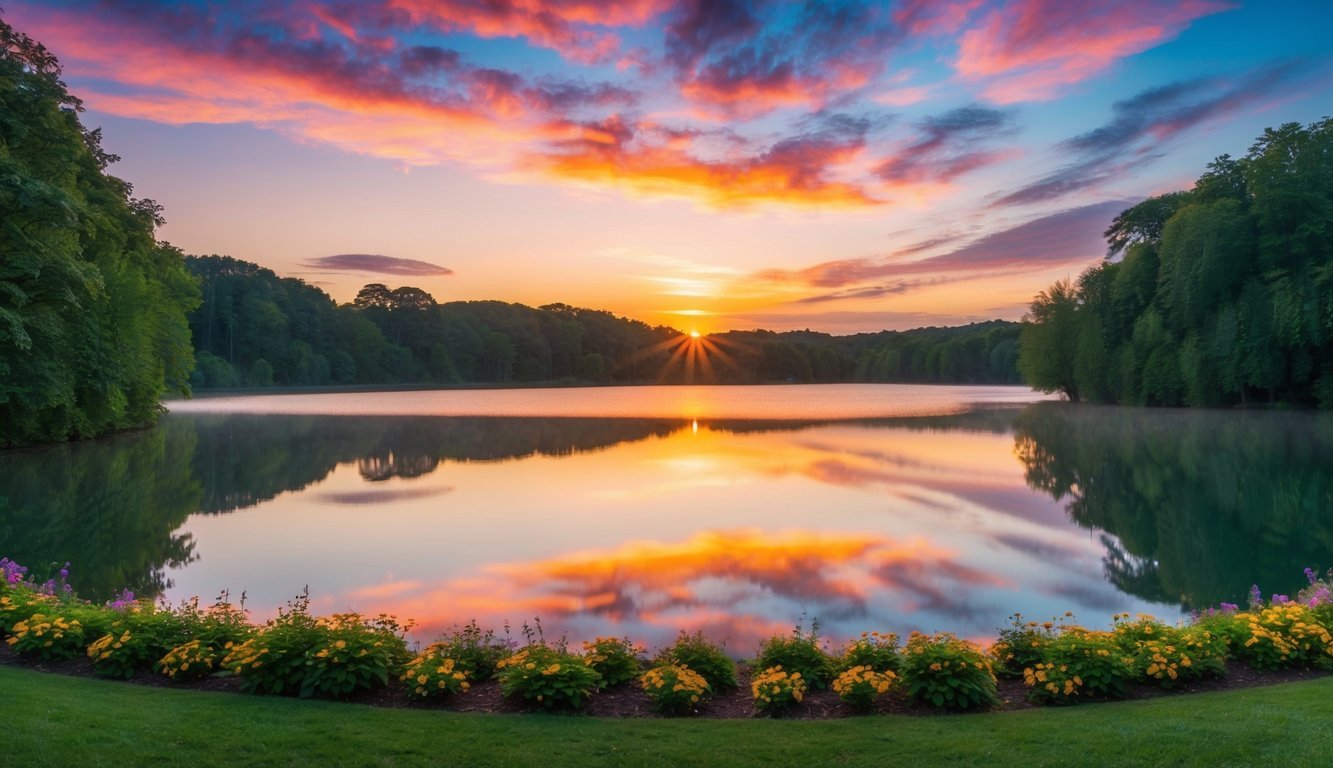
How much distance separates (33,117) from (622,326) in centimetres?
16528

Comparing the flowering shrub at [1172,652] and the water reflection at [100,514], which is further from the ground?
the flowering shrub at [1172,652]

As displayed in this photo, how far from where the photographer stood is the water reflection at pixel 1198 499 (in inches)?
546

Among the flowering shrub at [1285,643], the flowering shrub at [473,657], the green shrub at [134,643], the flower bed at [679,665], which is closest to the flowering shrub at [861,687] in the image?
the flower bed at [679,665]

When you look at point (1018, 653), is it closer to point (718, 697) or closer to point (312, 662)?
point (718, 697)

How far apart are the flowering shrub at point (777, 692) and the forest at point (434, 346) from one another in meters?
111

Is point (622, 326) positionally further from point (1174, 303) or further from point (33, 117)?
point (33, 117)

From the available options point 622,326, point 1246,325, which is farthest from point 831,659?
point 622,326

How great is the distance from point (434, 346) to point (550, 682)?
457 ft

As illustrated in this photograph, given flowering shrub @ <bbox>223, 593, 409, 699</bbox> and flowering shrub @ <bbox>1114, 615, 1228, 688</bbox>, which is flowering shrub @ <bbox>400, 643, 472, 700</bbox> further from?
flowering shrub @ <bbox>1114, 615, 1228, 688</bbox>

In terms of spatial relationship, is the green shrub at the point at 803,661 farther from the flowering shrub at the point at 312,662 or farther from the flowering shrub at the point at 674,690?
the flowering shrub at the point at 312,662

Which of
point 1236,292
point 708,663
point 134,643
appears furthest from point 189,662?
point 1236,292

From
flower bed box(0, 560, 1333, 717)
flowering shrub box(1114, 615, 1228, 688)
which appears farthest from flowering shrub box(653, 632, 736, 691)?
flowering shrub box(1114, 615, 1228, 688)

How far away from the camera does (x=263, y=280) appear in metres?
118

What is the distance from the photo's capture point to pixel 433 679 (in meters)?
7.15
